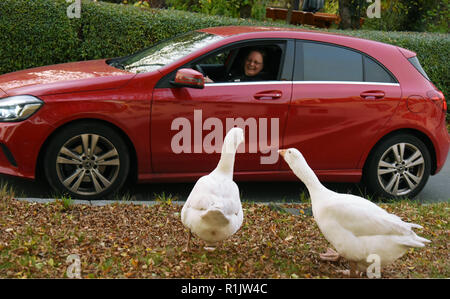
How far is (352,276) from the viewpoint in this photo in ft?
12.9

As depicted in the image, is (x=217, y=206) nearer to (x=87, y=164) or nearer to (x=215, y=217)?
(x=215, y=217)

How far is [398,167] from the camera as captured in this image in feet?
20.3

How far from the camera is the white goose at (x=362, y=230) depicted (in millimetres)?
3629

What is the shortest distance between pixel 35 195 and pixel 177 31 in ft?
14.5

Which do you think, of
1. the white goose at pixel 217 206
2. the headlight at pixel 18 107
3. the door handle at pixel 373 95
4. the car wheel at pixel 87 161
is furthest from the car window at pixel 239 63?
the white goose at pixel 217 206

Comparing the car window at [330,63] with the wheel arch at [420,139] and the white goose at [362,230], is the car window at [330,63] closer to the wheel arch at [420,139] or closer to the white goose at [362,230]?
the wheel arch at [420,139]

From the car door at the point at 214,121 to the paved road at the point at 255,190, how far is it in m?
0.47

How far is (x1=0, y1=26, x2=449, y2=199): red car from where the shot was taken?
5312mm

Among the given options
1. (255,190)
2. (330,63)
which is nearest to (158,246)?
(255,190)

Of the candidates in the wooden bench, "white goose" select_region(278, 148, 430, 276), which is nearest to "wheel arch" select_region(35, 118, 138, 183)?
"white goose" select_region(278, 148, 430, 276)

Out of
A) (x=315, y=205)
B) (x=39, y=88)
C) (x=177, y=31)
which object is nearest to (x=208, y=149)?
(x=39, y=88)

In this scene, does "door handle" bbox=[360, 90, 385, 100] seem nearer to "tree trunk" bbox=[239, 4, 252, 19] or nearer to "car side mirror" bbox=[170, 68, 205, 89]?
"car side mirror" bbox=[170, 68, 205, 89]

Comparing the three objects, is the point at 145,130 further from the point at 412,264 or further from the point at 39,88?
the point at 412,264

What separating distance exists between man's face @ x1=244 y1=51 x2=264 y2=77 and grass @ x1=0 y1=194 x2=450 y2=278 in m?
1.38
